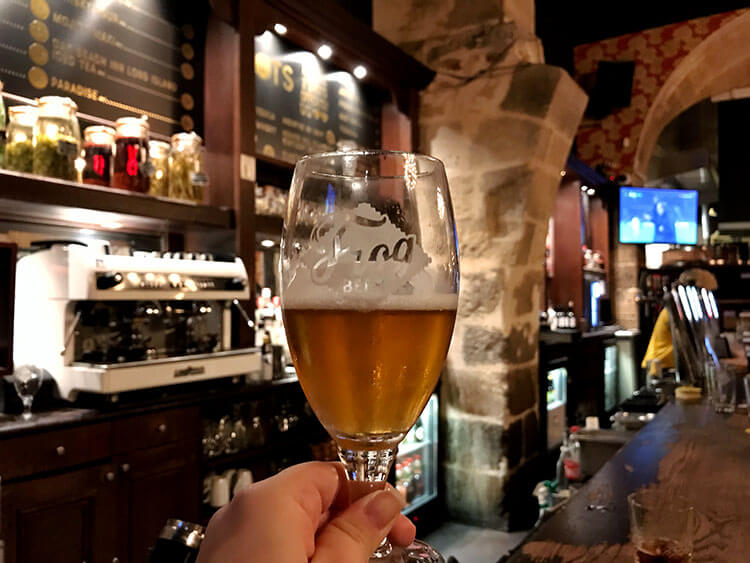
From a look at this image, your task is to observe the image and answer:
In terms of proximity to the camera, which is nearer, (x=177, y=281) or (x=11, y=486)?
(x=11, y=486)

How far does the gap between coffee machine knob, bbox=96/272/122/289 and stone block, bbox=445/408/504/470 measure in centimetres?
256

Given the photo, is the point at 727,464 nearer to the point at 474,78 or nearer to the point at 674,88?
the point at 474,78

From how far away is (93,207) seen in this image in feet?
6.99

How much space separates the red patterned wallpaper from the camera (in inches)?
270

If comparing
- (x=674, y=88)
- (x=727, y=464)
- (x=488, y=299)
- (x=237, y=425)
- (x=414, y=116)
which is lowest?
(x=237, y=425)

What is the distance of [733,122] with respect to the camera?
966cm

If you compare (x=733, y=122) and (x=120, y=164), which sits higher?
(x=733, y=122)

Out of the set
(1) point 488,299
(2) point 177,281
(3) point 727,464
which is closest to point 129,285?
(2) point 177,281

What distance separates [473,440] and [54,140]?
9.61ft

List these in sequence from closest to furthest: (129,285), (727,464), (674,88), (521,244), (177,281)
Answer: (727,464), (129,285), (177,281), (521,244), (674,88)

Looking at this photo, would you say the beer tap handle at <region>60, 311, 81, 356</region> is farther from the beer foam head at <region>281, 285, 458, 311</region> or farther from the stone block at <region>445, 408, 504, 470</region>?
the stone block at <region>445, 408, 504, 470</region>

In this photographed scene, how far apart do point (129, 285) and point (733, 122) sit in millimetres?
10266

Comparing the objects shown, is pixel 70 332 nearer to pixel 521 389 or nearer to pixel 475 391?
pixel 475 391

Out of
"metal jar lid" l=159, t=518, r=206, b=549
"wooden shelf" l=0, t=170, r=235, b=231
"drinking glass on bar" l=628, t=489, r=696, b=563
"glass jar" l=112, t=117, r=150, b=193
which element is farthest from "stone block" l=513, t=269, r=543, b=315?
"metal jar lid" l=159, t=518, r=206, b=549
